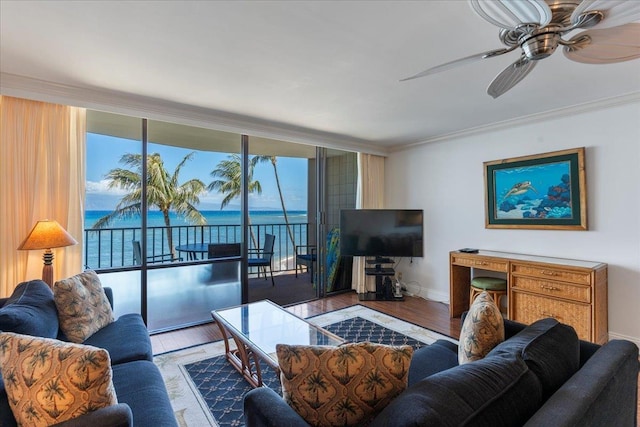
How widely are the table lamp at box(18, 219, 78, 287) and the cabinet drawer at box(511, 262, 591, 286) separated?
164 inches

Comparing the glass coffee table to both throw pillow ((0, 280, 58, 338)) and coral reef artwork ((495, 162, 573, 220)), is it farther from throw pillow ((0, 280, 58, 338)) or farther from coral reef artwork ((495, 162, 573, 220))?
coral reef artwork ((495, 162, 573, 220))

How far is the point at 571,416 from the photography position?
932mm

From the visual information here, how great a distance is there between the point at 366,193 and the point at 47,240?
389 cm

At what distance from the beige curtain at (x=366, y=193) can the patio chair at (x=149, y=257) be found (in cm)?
264

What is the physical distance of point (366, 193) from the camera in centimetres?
501

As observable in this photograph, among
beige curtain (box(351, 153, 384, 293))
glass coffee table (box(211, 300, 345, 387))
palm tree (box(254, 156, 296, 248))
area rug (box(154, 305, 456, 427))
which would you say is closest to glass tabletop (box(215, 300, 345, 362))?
glass coffee table (box(211, 300, 345, 387))

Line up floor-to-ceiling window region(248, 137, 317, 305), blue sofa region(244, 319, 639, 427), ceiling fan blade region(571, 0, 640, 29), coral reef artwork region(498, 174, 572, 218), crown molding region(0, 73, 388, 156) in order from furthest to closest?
floor-to-ceiling window region(248, 137, 317, 305) → coral reef artwork region(498, 174, 572, 218) → crown molding region(0, 73, 388, 156) → ceiling fan blade region(571, 0, 640, 29) → blue sofa region(244, 319, 639, 427)

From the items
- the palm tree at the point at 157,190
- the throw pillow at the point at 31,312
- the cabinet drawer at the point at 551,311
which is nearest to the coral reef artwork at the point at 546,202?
the cabinet drawer at the point at 551,311

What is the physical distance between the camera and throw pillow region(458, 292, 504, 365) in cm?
148

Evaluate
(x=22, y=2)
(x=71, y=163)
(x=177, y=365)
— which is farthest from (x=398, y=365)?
(x=71, y=163)

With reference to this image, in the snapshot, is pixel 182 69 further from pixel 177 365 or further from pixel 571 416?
pixel 571 416

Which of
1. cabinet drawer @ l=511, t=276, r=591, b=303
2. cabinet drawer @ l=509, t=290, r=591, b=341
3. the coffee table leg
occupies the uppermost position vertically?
cabinet drawer @ l=511, t=276, r=591, b=303

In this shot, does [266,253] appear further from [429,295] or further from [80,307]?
[80,307]

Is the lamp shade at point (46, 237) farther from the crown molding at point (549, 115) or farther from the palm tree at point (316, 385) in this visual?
the crown molding at point (549, 115)
